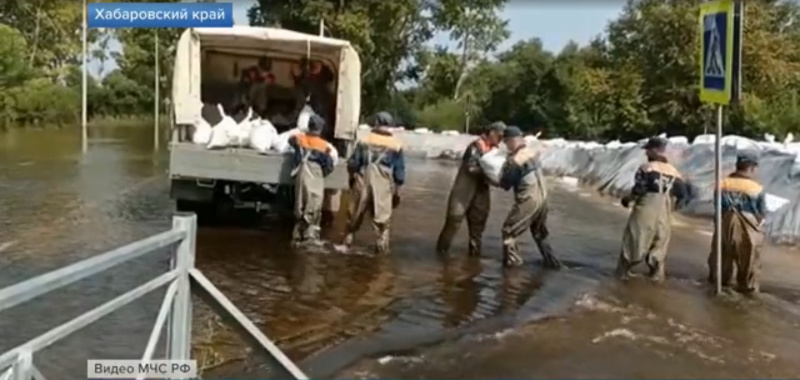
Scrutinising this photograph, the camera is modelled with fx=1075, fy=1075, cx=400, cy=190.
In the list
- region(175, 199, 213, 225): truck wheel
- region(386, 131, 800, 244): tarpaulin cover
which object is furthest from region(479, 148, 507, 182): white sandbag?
region(175, 199, 213, 225): truck wheel

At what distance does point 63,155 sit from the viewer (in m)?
28.1

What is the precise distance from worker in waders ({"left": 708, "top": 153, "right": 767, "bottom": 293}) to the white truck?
4163 mm

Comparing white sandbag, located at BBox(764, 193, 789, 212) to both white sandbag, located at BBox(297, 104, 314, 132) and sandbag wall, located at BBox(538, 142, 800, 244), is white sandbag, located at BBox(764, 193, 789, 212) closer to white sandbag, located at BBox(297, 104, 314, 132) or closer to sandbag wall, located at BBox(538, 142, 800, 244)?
sandbag wall, located at BBox(538, 142, 800, 244)

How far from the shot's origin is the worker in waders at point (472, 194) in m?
11.1

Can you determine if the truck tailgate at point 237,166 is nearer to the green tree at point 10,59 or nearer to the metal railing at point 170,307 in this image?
the metal railing at point 170,307

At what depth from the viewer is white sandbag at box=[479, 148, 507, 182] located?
10914 millimetres

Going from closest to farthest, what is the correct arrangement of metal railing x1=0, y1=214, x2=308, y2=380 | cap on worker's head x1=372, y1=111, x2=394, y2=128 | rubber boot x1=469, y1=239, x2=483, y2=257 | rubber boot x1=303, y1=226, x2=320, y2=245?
1. metal railing x1=0, y1=214, x2=308, y2=380
2. cap on worker's head x1=372, y1=111, x2=394, y2=128
3. rubber boot x1=469, y1=239, x2=483, y2=257
4. rubber boot x1=303, y1=226, x2=320, y2=245

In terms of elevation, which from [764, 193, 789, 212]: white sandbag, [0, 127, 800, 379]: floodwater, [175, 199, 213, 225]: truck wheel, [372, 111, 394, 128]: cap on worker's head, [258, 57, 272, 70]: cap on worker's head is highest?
[258, 57, 272, 70]: cap on worker's head

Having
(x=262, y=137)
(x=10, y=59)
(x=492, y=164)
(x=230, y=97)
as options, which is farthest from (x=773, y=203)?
(x=10, y=59)

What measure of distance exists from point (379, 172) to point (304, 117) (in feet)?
8.85

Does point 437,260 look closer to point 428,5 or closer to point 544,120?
point 428,5

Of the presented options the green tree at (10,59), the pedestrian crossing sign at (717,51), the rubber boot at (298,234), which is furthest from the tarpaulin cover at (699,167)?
the green tree at (10,59)

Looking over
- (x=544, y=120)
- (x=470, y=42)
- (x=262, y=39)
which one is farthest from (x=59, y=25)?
(x=262, y=39)

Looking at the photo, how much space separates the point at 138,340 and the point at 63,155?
72.2 ft
